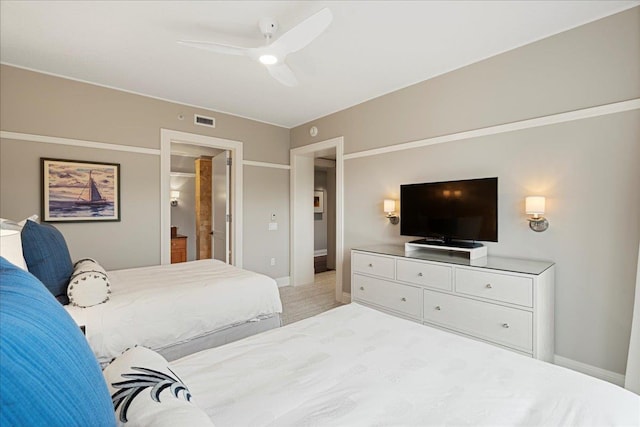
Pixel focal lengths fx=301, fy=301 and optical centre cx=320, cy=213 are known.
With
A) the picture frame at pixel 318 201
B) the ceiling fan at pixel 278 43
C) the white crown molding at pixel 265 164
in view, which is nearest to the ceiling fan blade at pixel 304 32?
the ceiling fan at pixel 278 43

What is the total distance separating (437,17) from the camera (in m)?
2.26

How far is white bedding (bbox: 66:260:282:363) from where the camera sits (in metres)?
1.91

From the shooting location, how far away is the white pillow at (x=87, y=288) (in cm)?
193

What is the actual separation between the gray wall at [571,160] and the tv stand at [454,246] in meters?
0.18

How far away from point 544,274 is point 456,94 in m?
1.92

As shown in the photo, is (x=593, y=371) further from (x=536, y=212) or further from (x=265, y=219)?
(x=265, y=219)

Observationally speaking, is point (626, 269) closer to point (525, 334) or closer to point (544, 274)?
point (544, 274)

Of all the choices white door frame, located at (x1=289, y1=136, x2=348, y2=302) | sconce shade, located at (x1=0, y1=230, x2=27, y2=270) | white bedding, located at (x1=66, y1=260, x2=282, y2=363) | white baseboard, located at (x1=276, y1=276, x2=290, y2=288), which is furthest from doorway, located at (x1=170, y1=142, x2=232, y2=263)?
sconce shade, located at (x1=0, y1=230, x2=27, y2=270)

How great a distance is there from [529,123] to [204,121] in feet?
12.9

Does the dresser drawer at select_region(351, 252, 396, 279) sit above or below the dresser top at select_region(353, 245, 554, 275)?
below

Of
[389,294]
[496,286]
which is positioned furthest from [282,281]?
[496,286]

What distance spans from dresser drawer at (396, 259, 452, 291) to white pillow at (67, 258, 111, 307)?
2.48m

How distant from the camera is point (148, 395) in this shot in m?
0.84

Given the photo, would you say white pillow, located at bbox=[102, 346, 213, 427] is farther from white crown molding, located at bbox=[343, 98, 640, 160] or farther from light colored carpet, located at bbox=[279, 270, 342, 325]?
white crown molding, located at bbox=[343, 98, 640, 160]
